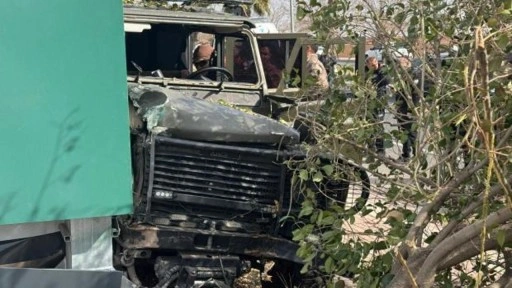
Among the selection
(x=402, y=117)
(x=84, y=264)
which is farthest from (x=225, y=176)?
(x=84, y=264)

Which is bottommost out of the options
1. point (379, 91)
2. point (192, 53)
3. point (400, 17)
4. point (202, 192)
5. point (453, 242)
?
point (202, 192)

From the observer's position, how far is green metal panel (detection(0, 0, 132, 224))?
2.54 metres

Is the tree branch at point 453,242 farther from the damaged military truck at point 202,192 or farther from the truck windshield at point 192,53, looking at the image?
the truck windshield at point 192,53

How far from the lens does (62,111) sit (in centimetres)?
262

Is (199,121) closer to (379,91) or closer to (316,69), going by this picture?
(379,91)

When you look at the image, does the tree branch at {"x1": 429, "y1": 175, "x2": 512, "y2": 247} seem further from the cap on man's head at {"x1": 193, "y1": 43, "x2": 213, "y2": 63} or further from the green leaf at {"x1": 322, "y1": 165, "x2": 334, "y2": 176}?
the cap on man's head at {"x1": 193, "y1": 43, "x2": 213, "y2": 63}

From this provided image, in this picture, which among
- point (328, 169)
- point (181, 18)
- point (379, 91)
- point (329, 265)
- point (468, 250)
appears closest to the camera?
point (468, 250)

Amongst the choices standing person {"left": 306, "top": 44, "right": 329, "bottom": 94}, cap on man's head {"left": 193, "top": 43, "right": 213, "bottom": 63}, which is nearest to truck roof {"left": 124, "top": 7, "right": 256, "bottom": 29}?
cap on man's head {"left": 193, "top": 43, "right": 213, "bottom": 63}

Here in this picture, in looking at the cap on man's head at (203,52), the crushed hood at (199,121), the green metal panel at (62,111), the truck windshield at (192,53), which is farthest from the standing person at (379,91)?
the cap on man's head at (203,52)

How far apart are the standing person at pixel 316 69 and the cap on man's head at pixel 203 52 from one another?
2.74 ft

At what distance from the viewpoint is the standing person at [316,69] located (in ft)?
13.9

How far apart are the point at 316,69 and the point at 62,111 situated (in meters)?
2.80

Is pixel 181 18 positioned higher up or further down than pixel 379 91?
higher up

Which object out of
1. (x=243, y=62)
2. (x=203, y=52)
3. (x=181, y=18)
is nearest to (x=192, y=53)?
(x=203, y=52)
